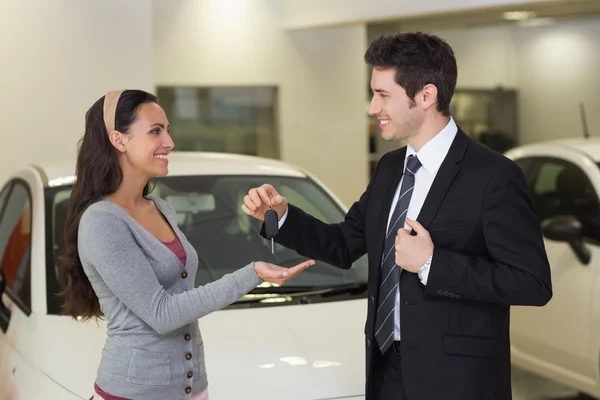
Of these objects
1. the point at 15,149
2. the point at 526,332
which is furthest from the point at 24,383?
the point at 15,149

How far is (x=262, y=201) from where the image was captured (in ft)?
7.83

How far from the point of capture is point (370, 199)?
2.42 meters

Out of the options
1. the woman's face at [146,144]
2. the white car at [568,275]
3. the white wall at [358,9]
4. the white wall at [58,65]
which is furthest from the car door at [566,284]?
the white wall at [58,65]

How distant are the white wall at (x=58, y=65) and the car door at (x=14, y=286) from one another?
2069mm

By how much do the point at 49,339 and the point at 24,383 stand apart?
6.4 inches

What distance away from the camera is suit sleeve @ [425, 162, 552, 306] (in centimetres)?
207

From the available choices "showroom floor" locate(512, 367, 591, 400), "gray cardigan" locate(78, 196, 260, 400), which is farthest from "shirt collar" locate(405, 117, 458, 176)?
"showroom floor" locate(512, 367, 591, 400)

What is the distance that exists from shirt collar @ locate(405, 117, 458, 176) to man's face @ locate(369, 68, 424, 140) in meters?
0.05

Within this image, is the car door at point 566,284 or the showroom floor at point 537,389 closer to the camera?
the car door at point 566,284

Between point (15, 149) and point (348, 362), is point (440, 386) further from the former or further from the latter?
point (15, 149)

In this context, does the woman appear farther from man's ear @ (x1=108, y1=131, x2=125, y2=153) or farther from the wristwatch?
the wristwatch

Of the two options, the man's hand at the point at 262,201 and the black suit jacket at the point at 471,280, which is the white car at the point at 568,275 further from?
the man's hand at the point at 262,201

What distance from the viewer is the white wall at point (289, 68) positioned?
24.1ft

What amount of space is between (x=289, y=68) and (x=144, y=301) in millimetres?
5841
